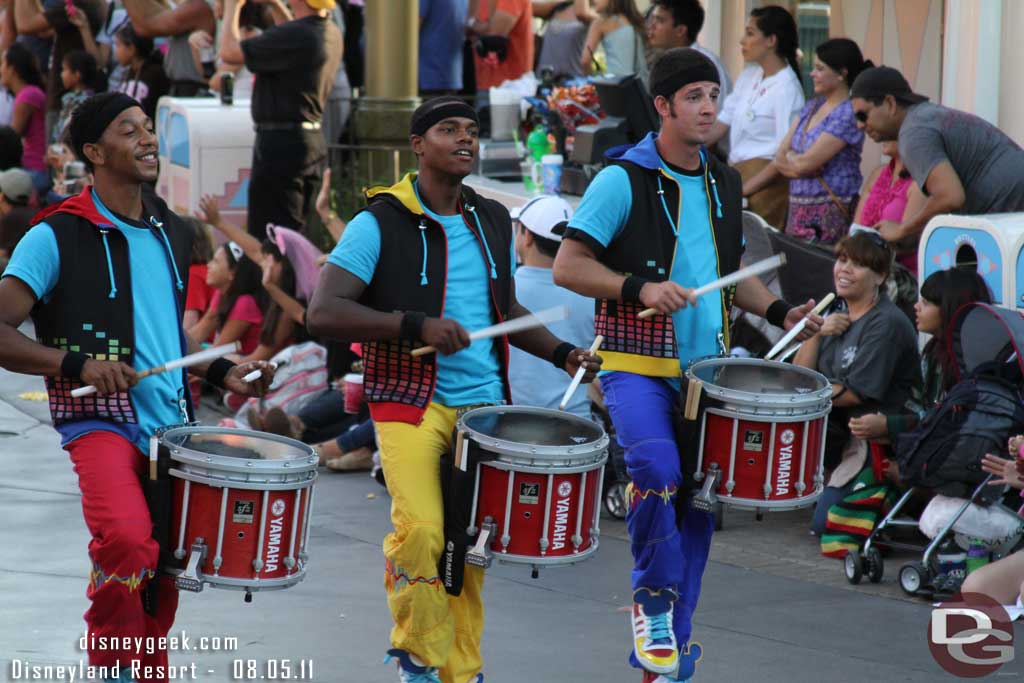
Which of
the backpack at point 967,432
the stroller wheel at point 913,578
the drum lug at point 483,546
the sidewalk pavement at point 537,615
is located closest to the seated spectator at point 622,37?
the sidewalk pavement at point 537,615

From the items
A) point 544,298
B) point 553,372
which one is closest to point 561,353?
point 544,298

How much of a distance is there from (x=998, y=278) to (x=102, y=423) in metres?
4.17

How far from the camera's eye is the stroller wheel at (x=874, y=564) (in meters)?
6.77

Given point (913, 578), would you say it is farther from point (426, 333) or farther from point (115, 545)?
point (115, 545)

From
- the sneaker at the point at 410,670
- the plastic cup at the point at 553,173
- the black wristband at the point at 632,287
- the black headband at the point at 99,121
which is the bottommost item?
the sneaker at the point at 410,670

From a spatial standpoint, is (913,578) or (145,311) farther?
(913,578)

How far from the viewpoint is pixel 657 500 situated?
16.4ft

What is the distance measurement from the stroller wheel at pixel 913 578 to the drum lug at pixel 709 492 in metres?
1.84

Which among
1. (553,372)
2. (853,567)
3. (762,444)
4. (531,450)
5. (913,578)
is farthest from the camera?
(553,372)

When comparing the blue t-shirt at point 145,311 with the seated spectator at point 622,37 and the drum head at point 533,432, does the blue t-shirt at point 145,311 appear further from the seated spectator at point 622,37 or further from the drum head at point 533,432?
the seated spectator at point 622,37

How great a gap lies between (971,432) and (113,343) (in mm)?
3487

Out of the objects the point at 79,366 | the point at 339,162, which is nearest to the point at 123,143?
the point at 79,366

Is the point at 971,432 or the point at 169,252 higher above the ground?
the point at 169,252

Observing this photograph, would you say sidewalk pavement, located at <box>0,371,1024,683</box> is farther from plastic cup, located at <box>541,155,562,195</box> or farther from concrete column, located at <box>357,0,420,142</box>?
concrete column, located at <box>357,0,420,142</box>
